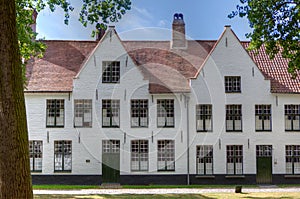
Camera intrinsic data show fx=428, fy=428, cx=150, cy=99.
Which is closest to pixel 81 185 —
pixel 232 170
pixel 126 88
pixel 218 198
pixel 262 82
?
pixel 126 88

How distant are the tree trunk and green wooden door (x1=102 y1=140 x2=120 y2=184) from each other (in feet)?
57.9

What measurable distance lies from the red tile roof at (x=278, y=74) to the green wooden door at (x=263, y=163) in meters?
3.66

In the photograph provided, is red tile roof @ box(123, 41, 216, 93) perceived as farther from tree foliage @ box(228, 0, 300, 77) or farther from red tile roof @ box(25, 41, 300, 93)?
tree foliage @ box(228, 0, 300, 77)

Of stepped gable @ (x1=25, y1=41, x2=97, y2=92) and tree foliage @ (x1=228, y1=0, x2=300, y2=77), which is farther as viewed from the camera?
stepped gable @ (x1=25, y1=41, x2=97, y2=92)

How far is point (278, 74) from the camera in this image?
2778cm

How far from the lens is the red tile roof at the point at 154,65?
26.8 m

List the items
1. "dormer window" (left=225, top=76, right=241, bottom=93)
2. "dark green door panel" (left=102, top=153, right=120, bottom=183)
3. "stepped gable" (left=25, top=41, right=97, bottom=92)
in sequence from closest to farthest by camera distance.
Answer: "dark green door panel" (left=102, top=153, right=120, bottom=183) < "stepped gable" (left=25, top=41, right=97, bottom=92) < "dormer window" (left=225, top=76, right=241, bottom=93)

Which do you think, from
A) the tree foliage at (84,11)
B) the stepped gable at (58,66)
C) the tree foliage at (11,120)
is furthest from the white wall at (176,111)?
the tree foliage at (11,120)

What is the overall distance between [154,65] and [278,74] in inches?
318

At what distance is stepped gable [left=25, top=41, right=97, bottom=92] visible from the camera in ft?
87.4

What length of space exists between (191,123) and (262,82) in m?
5.20

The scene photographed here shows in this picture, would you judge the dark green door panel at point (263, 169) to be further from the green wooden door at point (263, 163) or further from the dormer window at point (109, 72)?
the dormer window at point (109, 72)

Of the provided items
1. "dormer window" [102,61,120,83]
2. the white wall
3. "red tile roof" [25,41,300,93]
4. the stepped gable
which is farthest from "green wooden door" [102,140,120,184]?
the stepped gable

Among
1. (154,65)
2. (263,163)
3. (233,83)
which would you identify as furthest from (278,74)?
(154,65)
